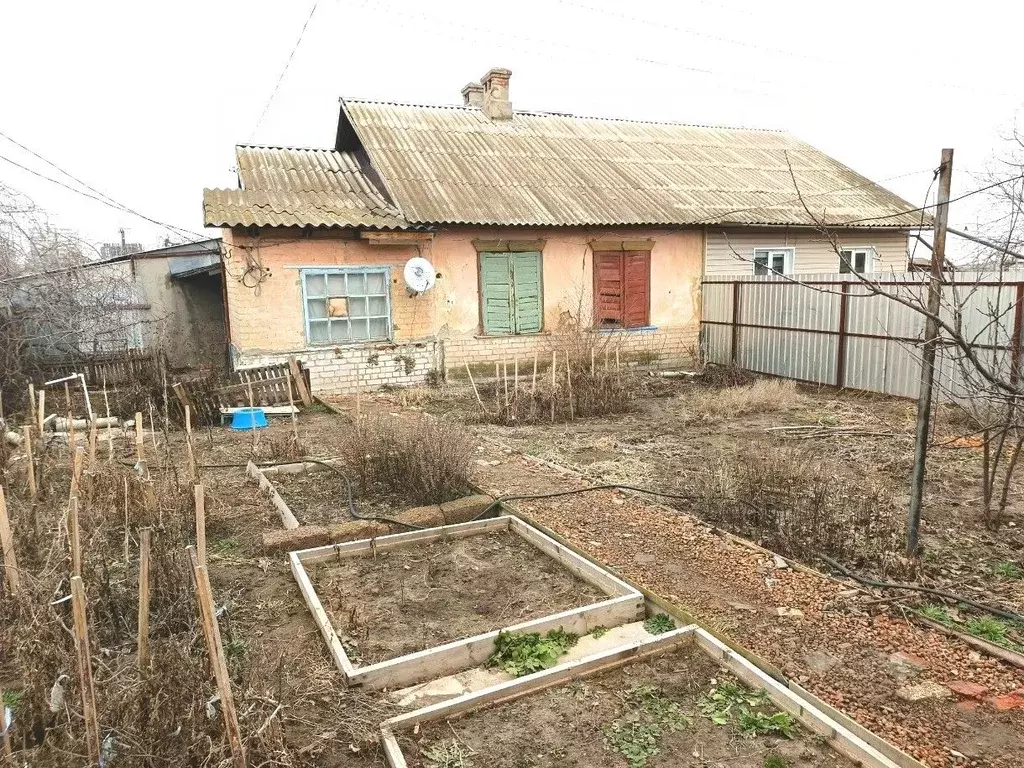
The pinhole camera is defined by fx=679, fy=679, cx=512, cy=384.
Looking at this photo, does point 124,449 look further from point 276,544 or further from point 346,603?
point 346,603

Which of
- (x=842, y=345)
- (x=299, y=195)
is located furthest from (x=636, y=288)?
(x=299, y=195)

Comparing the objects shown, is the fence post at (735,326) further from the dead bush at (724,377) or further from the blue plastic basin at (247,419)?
the blue plastic basin at (247,419)

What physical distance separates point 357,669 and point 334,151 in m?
13.3

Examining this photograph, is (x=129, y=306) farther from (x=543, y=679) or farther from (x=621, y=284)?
(x=543, y=679)

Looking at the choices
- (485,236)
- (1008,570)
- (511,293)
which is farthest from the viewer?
(511,293)

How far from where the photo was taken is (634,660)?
3.42 meters

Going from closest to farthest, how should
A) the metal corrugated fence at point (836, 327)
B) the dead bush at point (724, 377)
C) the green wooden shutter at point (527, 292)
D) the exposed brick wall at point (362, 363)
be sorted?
1. the metal corrugated fence at point (836, 327)
2. the exposed brick wall at point (362, 363)
3. the dead bush at point (724, 377)
4. the green wooden shutter at point (527, 292)

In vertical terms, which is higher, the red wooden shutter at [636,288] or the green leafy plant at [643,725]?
the red wooden shutter at [636,288]

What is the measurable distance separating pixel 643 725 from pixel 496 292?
10548 mm

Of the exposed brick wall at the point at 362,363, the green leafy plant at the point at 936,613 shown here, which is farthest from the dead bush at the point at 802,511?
the exposed brick wall at the point at 362,363

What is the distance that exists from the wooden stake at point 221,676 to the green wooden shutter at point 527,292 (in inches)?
437

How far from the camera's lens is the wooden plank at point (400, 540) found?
473cm

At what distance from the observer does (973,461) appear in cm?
737

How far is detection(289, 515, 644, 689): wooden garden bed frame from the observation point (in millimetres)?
3299
